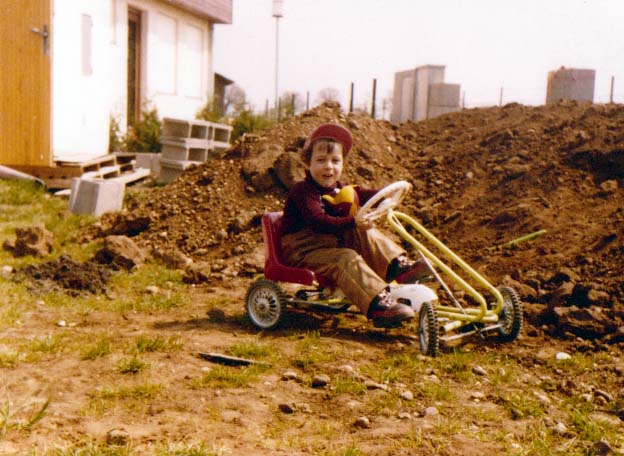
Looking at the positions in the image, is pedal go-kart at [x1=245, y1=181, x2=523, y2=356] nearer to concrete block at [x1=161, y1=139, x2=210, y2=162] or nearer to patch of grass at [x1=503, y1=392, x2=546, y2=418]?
patch of grass at [x1=503, y1=392, x2=546, y2=418]

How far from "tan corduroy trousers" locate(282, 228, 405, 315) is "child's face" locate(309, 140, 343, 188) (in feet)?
1.30

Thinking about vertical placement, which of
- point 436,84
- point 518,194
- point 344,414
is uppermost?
point 436,84

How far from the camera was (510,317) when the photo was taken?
4.68 m

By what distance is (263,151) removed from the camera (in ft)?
28.0

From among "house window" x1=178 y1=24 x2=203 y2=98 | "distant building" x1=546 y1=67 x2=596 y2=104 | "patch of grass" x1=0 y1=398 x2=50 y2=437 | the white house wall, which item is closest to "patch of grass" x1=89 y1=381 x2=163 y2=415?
"patch of grass" x1=0 y1=398 x2=50 y2=437

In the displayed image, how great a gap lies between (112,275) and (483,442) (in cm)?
411

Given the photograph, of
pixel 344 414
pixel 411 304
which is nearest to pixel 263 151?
pixel 411 304

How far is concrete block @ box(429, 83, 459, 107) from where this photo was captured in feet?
48.0

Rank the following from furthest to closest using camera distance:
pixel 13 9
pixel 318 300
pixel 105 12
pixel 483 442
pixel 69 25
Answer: pixel 105 12 < pixel 69 25 < pixel 13 9 < pixel 318 300 < pixel 483 442

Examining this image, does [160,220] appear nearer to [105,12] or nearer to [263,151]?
[263,151]

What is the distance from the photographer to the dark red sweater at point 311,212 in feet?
15.7

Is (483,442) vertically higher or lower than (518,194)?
lower

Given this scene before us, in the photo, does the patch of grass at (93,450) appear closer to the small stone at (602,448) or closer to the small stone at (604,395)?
the small stone at (602,448)

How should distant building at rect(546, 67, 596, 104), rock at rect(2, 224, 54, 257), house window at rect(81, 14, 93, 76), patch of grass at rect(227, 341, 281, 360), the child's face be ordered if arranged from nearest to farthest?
1. patch of grass at rect(227, 341, 281, 360)
2. the child's face
3. rock at rect(2, 224, 54, 257)
4. house window at rect(81, 14, 93, 76)
5. distant building at rect(546, 67, 596, 104)
